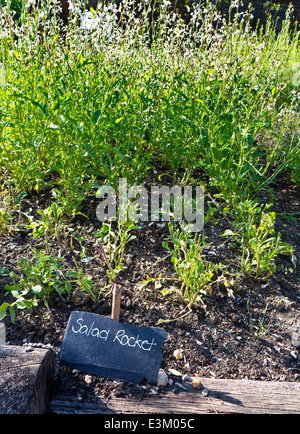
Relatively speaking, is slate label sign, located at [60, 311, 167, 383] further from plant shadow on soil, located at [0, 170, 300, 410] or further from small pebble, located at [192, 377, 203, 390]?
small pebble, located at [192, 377, 203, 390]

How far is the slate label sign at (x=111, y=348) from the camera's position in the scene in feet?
5.58

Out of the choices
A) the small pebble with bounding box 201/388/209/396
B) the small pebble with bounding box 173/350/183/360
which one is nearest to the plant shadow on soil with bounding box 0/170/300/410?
the small pebble with bounding box 173/350/183/360

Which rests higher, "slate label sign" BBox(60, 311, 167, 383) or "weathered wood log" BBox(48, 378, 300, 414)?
"slate label sign" BBox(60, 311, 167, 383)

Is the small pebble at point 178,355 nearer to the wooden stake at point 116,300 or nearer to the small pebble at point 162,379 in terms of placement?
the small pebble at point 162,379

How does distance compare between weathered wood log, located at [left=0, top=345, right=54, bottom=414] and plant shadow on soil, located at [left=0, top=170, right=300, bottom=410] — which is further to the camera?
plant shadow on soil, located at [left=0, top=170, right=300, bottom=410]

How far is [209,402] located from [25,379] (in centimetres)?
73

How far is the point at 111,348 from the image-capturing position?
1.73 meters

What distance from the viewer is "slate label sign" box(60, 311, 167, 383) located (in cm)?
170

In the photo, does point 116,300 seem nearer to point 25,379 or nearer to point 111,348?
point 111,348

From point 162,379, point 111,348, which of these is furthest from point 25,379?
point 162,379

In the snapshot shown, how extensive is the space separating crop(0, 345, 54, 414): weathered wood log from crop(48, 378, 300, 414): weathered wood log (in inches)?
4.6

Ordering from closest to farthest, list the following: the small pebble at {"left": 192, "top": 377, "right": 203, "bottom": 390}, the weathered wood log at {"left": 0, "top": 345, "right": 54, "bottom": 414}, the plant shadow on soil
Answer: the weathered wood log at {"left": 0, "top": 345, "right": 54, "bottom": 414} < the small pebble at {"left": 192, "top": 377, "right": 203, "bottom": 390} < the plant shadow on soil
